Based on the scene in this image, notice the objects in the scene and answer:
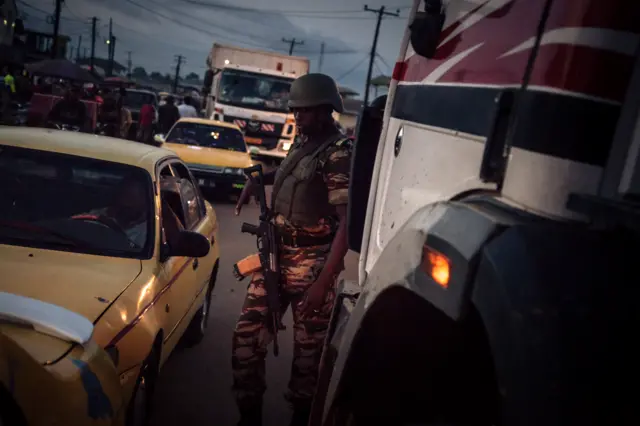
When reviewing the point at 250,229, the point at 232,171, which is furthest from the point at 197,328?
the point at 232,171

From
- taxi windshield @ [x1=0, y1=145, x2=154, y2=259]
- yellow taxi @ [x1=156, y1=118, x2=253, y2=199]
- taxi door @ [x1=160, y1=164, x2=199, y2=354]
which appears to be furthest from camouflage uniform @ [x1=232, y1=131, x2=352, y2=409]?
yellow taxi @ [x1=156, y1=118, x2=253, y2=199]

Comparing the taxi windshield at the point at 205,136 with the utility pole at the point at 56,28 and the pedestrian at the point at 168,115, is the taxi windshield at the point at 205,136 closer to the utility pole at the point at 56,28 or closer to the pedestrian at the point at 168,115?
the pedestrian at the point at 168,115

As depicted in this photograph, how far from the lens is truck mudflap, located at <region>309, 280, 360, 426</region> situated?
2.34 m

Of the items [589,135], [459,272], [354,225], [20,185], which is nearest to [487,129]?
[589,135]

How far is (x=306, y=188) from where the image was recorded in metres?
3.69

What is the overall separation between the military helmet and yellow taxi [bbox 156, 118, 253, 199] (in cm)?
865

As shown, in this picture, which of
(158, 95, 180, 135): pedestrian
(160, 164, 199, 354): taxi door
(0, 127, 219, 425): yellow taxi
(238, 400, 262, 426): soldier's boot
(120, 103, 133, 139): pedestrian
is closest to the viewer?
(0, 127, 219, 425): yellow taxi

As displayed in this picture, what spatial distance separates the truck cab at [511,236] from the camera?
115 cm

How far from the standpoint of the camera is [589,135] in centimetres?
134

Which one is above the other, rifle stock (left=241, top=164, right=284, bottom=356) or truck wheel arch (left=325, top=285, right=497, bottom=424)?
truck wheel arch (left=325, top=285, right=497, bottom=424)

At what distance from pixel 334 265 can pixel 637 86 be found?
90.4 inches

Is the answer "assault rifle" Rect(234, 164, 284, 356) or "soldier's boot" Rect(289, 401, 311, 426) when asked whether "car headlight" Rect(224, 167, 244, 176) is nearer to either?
"assault rifle" Rect(234, 164, 284, 356)

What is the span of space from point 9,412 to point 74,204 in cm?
192

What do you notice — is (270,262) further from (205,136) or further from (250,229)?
(205,136)
